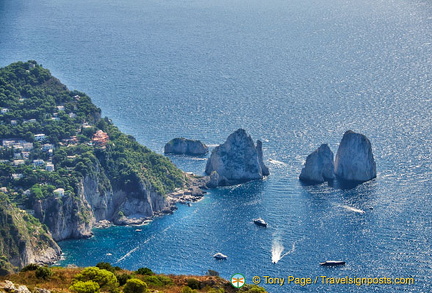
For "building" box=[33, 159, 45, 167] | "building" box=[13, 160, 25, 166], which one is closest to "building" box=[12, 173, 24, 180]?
"building" box=[13, 160, 25, 166]

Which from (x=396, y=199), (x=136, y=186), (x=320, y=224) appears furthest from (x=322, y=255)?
(x=136, y=186)

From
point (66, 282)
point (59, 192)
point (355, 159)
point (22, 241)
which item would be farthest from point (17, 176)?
point (66, 282)

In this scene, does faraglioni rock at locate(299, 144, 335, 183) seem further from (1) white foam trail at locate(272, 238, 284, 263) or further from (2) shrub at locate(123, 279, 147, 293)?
(2) shrub at locate(123, 279, 147, 293)

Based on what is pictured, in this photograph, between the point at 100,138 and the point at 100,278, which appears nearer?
the point at 100,278

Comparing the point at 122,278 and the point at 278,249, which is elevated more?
the point at 122,278

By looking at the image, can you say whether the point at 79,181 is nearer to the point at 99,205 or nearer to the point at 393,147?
the point at 99,205

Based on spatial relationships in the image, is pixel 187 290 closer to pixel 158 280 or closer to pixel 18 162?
pixel 158 280
